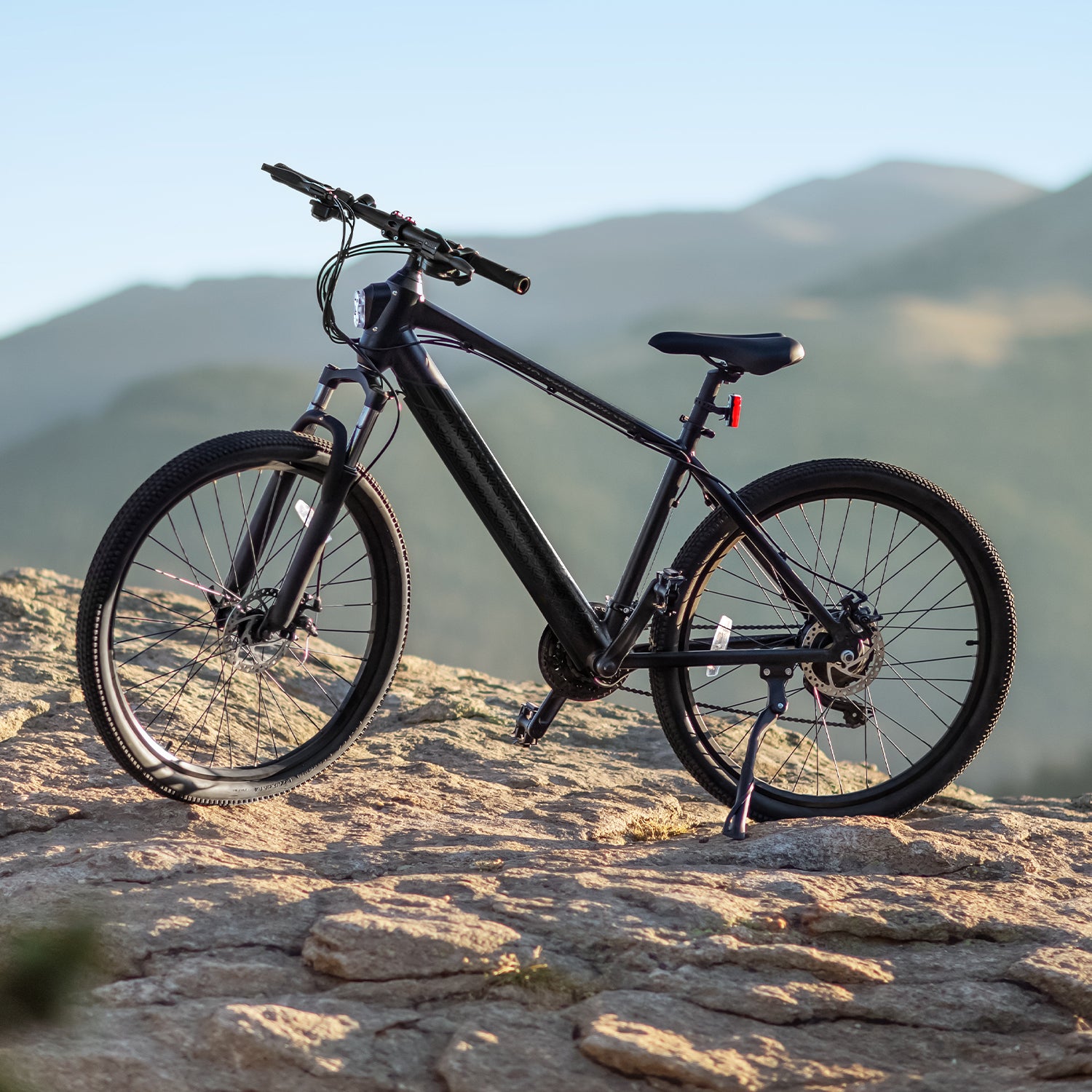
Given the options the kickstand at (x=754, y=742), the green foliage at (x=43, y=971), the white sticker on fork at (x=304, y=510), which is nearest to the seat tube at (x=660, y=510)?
the kickstand at (x=754, y=742)

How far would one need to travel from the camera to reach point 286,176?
2.76m

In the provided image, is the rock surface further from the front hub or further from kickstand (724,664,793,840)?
the front hub

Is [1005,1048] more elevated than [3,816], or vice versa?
[1005,1048]

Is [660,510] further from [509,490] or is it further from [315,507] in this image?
[315,507]

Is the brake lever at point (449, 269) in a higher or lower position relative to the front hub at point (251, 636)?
higher

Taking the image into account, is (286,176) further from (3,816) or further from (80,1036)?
(80,1036)

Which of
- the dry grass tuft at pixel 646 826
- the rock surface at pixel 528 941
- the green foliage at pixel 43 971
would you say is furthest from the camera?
the dry grass tuft at pixel 646 826

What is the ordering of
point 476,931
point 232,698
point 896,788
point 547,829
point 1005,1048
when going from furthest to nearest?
point 232,698, point 896,788, point 547,829, point 476,931, point 1005,1048

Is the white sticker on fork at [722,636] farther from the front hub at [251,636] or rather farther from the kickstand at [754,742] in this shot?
the front hub at [251,636]

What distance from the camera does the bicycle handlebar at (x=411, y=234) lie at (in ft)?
8.90

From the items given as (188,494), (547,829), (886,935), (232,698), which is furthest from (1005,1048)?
(232,698)

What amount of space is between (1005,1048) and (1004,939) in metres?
0.40

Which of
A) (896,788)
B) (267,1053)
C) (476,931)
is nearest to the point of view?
(267,1053)

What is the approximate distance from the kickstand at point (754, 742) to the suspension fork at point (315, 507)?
1149 mm
